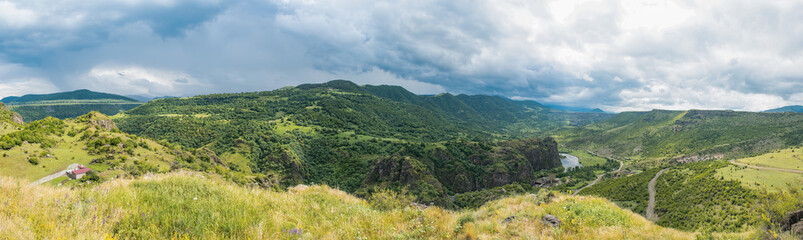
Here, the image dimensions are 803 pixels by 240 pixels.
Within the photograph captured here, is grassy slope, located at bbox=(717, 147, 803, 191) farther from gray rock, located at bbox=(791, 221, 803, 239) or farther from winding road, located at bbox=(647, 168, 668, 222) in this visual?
gray rock, located at bbox=(791, 221, 803, 239)

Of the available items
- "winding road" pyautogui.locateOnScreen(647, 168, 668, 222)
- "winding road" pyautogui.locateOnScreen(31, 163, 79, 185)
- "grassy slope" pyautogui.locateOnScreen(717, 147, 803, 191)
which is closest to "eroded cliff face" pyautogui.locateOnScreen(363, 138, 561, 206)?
→ "winding road" pyautogui.locateOnScreen(647, 168, 668, 222)

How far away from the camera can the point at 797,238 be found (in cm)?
587

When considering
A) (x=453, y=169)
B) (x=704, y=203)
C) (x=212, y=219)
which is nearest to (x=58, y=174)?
Result: (x=212, y=219)

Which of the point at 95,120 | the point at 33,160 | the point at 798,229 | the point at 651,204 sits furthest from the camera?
the point at 651,204

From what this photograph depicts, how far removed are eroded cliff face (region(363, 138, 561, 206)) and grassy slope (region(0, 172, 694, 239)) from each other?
62114mm

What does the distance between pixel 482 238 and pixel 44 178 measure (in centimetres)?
4371

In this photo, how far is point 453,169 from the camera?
99188 millimetres

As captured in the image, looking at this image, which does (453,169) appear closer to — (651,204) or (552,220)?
(651,204)

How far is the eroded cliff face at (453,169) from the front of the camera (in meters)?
76.5

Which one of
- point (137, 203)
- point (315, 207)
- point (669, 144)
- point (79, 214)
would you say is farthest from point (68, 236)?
point (669, 144)

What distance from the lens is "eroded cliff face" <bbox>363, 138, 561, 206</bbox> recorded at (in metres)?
76.5

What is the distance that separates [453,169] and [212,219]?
97.9 metres

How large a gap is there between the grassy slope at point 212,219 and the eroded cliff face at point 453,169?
204ft

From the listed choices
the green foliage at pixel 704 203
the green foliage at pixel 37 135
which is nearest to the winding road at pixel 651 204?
the green foliage at pixel 704 203
